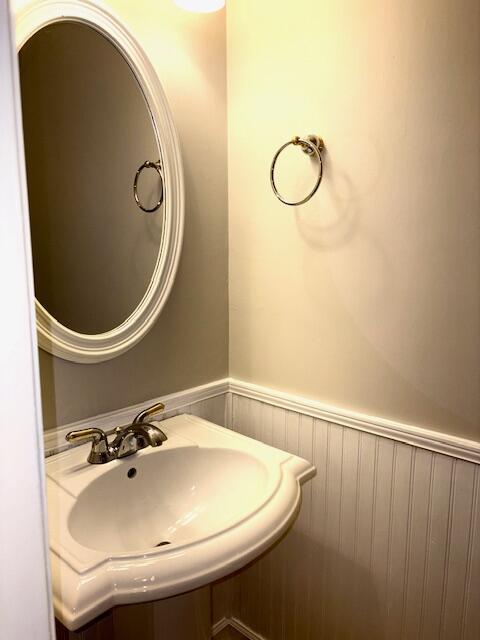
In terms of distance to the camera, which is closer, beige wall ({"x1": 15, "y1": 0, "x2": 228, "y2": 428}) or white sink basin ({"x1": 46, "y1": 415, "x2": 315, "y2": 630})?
white sink basin ({"x1": 46, "y1": 415, "x2": 315, "y2": 630})

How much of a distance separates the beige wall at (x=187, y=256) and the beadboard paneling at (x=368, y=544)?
0.29 meters

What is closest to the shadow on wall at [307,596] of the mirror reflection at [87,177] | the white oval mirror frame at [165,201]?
the white oval mirror frame at [165,201]

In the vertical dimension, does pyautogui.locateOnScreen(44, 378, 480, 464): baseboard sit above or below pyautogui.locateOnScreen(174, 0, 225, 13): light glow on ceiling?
below

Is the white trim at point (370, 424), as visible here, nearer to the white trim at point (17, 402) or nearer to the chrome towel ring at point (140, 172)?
the chrome towel ring at point (140, 172)

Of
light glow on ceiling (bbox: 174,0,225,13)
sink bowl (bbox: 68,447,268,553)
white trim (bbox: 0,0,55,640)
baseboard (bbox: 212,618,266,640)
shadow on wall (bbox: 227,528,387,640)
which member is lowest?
baseboard (bbox: 212,618,266,640)

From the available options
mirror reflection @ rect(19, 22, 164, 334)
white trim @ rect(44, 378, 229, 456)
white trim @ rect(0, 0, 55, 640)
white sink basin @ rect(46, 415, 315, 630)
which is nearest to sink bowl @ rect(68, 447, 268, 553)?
white sink basin @ rect(46, 415, 315, 630)

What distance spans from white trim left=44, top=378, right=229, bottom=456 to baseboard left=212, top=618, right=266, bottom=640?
33.0 inches

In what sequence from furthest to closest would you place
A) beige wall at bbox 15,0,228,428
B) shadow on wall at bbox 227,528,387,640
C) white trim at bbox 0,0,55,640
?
shadow on wall at bbox 227,528,387,640 < beige wall at bbox 15,0,228,428 < white trim at bbox 0,0,55,640

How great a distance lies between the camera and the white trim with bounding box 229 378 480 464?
1086 millimetres

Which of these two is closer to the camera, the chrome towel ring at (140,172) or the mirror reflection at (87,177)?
the mirror reflection at (87,177)

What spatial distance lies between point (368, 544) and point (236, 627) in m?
0.71

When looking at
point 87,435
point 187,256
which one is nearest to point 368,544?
point 87,435

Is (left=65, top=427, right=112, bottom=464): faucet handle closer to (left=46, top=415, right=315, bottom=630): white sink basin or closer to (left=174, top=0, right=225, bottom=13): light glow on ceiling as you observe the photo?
(left=46, top=415, right=315, bottom=630): white sink basin

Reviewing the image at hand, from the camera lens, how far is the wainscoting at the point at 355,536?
111cm
